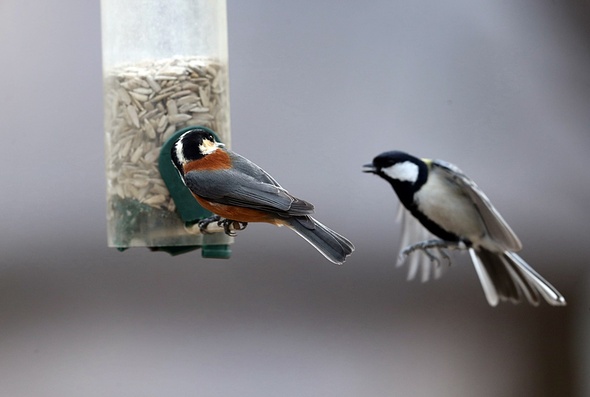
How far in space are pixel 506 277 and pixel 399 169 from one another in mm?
646

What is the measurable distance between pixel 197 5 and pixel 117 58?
1.30 ft

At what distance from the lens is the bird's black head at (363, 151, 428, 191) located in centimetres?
411

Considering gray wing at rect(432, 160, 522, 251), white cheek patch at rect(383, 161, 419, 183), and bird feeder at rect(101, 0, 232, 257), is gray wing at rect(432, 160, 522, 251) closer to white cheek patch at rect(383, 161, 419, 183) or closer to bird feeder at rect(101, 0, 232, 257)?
white cheek patch at rect(383, 161, 419, 183)

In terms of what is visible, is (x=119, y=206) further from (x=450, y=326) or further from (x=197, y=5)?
(x=450, y=326)

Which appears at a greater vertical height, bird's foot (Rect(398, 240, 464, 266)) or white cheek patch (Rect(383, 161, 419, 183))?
white cheek patch (Rect(383, 161, 419, 183))

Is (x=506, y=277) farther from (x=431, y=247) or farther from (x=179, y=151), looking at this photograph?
(x=179, y=151)

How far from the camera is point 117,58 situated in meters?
4.01

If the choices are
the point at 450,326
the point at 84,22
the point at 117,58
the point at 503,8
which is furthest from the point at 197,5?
the point at 450,326

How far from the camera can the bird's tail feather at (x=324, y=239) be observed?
3.07 m

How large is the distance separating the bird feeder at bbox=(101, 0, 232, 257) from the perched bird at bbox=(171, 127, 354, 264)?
1.05 ft

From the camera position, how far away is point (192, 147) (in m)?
3.53

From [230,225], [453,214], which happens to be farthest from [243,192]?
[453,214]

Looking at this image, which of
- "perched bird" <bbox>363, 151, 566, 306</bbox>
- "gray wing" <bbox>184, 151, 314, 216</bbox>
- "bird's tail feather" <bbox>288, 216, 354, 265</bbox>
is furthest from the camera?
"perched bird" <bbox>363, 151, 566, 306</bbox>

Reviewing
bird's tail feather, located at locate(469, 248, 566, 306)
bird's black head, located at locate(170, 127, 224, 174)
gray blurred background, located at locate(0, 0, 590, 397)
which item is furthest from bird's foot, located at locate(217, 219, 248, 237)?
gray blurred background, located at locate(0, 0, 590, 397)
